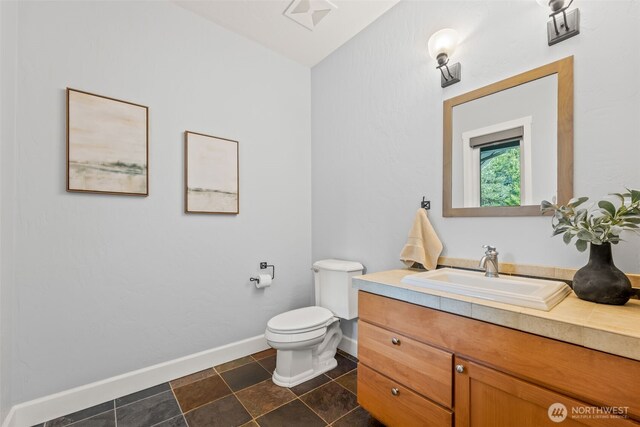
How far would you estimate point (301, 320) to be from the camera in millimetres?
1940

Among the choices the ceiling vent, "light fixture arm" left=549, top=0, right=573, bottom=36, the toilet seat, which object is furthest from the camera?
the ceiling vent

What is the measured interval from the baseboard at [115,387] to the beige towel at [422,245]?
1.57m

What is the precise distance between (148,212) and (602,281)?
8.02 ft

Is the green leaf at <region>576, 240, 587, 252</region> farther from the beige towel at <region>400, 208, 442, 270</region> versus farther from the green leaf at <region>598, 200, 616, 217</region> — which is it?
the beige towel at <region>400, 208, 442, 270</region>

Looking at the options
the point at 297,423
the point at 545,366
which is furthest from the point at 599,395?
the point at 297,423

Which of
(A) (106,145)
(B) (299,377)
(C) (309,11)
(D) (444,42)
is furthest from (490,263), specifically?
(A) (106,145)

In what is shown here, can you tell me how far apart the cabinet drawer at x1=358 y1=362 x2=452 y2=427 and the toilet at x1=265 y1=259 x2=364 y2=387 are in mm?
488

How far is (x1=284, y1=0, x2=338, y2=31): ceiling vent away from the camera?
1.95 m

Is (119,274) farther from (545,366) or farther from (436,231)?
(545,366)

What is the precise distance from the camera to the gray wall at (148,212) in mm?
1533

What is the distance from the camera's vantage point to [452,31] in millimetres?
1639

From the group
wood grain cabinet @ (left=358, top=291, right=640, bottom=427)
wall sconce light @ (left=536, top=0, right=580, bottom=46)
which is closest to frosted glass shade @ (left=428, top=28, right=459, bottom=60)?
wall sconce light @ (left=536, top=0, right=580, bottom=46)

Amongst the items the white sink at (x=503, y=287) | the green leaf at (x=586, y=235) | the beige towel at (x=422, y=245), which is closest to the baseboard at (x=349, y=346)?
the beige towel at (x=422, y=245)

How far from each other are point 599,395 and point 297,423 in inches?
53.3
